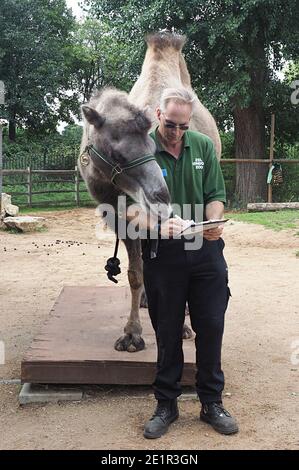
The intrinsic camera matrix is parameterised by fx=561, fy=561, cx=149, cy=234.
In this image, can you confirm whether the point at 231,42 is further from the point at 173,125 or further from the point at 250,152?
the point at 173,125

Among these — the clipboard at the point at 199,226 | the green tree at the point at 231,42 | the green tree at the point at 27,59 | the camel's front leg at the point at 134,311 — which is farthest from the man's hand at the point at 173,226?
the green tree at the point at 27,59

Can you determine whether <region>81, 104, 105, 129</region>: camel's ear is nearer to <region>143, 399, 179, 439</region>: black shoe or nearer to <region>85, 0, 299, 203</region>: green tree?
<region>143, 399, 179, 439</region>: black shoe

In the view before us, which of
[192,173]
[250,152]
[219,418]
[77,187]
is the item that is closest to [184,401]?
[219,418]

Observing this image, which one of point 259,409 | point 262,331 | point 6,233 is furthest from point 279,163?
Result: point 259,409

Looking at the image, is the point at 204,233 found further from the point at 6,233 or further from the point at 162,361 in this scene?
the point at 6,233

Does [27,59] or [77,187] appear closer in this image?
[77,187]

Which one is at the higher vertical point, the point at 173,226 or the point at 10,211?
the point at 173,226

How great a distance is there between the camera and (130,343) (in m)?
3.92

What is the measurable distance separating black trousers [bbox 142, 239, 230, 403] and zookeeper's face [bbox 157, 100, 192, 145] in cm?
58

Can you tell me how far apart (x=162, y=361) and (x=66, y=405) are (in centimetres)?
80

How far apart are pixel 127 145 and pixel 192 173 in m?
0.42

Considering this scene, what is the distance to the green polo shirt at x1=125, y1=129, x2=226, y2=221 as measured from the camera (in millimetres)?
3080

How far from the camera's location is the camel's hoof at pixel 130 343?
388 centimetres

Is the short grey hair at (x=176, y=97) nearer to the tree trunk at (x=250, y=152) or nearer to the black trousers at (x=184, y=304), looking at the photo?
the black trousers at (x=184, y=304)
